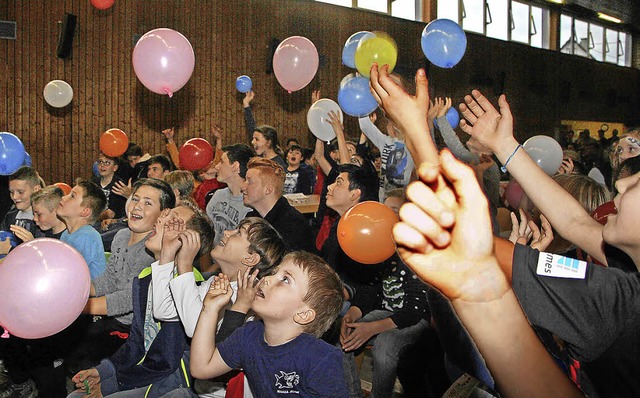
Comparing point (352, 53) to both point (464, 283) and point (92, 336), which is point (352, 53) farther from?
point (464, 283)

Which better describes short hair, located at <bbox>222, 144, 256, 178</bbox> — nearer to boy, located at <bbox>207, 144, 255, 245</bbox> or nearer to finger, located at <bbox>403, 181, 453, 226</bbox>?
boy, located at <bbox>207, 144, 255, 245</bbox>

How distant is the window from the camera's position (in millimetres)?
15883

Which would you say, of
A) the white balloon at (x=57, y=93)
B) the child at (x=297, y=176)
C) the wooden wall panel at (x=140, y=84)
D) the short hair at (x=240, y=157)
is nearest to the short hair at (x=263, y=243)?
the short hair at (x=240, y=157)

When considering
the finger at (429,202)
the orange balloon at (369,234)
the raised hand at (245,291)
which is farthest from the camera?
the orange balloon at (369,234)

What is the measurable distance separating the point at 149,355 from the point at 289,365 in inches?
35.2

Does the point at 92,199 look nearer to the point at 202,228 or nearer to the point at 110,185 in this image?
the point at 202,228

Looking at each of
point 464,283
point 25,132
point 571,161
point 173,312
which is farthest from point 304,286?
point 25,132

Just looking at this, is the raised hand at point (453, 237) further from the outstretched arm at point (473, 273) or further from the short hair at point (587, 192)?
the short hair at point (587, 192)

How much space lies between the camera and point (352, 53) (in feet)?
17.2

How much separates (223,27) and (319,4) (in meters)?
2.08

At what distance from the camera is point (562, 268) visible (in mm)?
952

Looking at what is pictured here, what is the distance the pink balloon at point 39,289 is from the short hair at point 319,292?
861 mm

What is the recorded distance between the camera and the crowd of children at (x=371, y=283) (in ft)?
2.38

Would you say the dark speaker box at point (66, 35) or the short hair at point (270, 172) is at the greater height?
the dark speaker box at point (66, 35)
